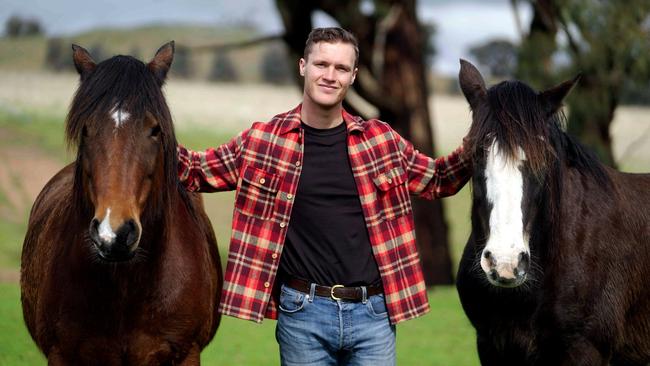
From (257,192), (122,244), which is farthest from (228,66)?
(122,244)

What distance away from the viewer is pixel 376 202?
4254 mm

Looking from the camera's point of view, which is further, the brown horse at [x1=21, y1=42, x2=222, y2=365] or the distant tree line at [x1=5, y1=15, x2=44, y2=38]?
the distant tree line at [x1=5, y1=15, x2=44, y2=38]

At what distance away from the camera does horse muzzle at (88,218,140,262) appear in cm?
374

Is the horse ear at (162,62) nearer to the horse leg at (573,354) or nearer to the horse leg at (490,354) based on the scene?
the horse leg at (490,354)

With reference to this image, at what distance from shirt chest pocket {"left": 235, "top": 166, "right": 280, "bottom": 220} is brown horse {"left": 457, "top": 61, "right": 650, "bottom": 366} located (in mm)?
1051

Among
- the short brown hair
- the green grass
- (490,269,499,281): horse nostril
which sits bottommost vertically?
the green grass

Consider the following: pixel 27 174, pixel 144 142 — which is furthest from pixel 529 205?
pixel 27 174

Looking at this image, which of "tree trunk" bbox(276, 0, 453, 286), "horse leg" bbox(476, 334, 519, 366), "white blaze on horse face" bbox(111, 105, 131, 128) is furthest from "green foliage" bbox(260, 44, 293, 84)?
"white blaze on horse face" bbox(111, 105, 131, 128)

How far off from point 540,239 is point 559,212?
23cm

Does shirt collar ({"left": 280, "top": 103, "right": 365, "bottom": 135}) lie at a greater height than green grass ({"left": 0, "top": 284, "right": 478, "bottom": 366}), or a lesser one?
greater

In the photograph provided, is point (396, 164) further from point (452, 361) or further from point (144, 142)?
point (452, 361)

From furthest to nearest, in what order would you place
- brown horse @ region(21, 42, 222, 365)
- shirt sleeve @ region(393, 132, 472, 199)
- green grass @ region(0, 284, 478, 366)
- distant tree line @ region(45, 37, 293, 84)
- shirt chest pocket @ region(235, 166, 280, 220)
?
distant tree line @ region(45, 37, 293, 84), green grass @ region(0, 284, 478, 366), shirt sleeve @ region(393, 132, 472, 199), shirt chest pocket @ region(235, 166, 280, 220), brown horse @ region(21, 42, 222, 365)

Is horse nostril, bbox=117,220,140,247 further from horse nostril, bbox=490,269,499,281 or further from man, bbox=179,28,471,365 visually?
horse nostril, bbox=490,269,499,281

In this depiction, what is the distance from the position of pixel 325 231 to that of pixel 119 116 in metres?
1.10
